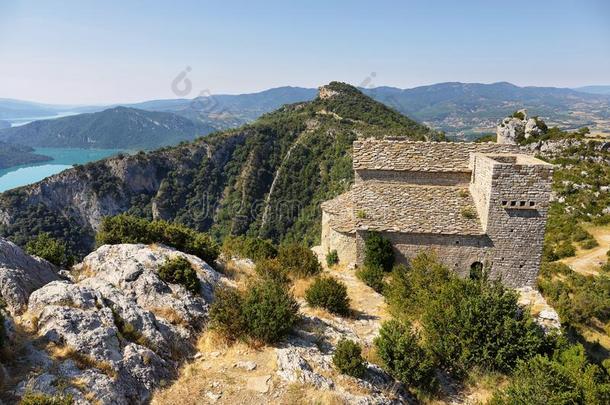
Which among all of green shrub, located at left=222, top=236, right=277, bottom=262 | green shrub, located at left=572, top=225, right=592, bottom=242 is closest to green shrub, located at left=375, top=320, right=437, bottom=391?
green shrub, located at left=222, top=236, right=277, bottom=262

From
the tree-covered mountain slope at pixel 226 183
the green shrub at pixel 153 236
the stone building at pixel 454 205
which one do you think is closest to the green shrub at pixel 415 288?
→ the stone building at pixel 454 205

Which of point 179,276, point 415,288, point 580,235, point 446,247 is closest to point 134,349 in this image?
point 179,276

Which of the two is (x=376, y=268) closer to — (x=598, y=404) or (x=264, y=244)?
(x=264, y=244)

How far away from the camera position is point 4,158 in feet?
457

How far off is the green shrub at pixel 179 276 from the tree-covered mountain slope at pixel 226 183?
150 ft

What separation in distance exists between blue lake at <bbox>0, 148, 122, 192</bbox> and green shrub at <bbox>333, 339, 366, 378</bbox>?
95.5 metres

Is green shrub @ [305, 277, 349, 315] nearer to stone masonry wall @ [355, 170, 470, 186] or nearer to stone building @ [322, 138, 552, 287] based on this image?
stone building @ [322, 138, 552, 287]

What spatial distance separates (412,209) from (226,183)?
6730 cm

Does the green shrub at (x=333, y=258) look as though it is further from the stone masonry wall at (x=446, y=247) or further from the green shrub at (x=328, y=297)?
the green shrub at (x=328, y=297)

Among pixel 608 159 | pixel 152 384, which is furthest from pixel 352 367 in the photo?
pixel 608 159

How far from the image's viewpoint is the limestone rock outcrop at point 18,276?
8.24m

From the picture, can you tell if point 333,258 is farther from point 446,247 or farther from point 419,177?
point 419,177

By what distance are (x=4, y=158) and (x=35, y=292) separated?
170 m

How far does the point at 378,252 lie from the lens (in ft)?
54.3
